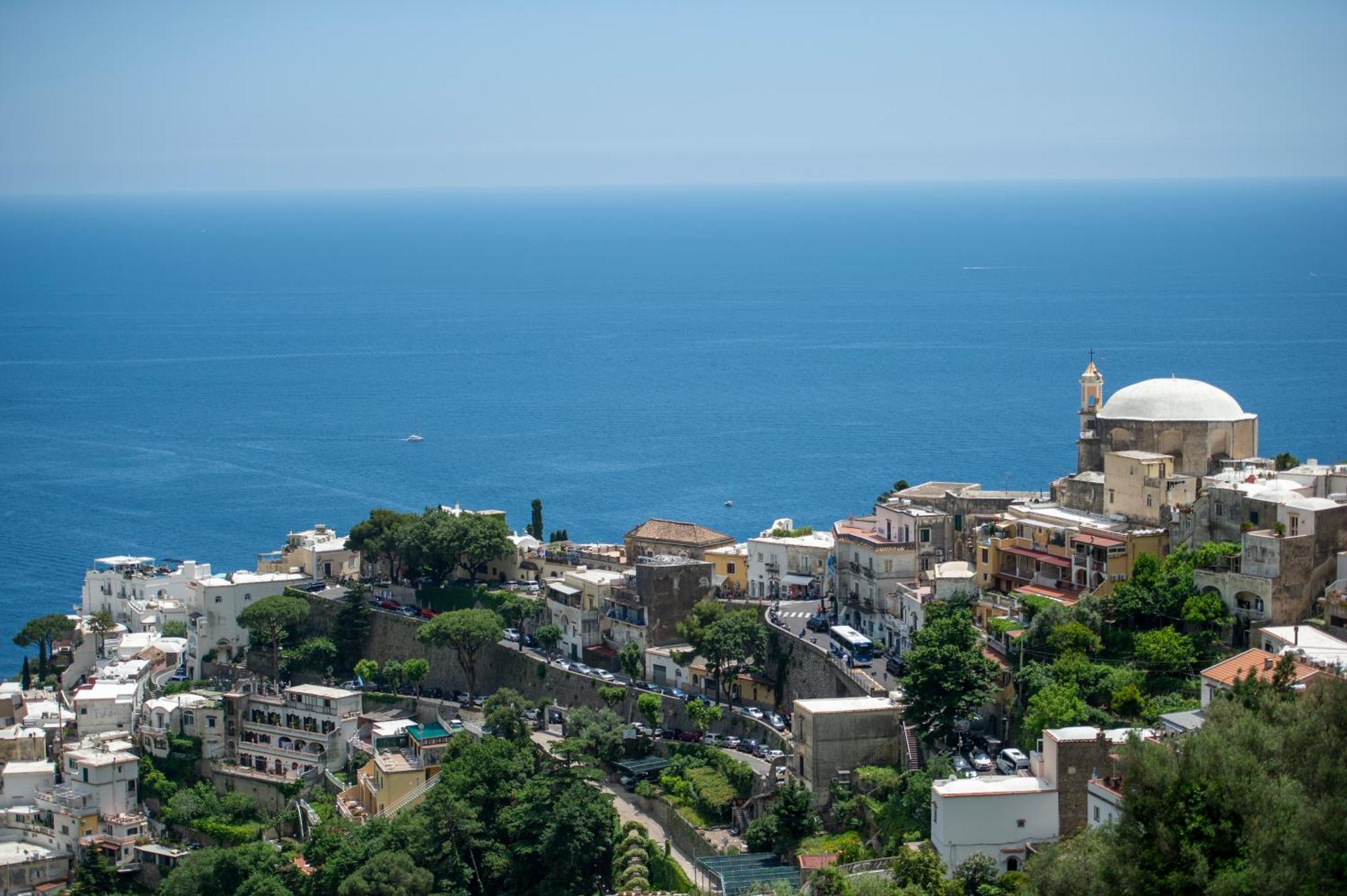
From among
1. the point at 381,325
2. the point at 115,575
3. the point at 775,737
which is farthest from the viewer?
the point at 381,325

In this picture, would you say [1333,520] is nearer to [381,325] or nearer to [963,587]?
[963,587]

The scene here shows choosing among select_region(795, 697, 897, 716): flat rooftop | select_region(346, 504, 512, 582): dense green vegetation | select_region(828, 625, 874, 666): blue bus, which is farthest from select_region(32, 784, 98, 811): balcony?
select_region(828, 625, 874, 666): blue bus

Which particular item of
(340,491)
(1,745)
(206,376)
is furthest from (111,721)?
(206,376)

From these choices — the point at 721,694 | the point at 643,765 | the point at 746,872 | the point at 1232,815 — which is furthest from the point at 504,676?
the point at 1232,815

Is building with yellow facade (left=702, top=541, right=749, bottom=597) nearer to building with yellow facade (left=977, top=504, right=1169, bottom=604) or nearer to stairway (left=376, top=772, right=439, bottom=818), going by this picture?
building with yellow facade (left=977, top=504, right=1169, bottom=604)

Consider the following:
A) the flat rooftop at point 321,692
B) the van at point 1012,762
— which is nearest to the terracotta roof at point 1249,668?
the van at point 1012,762

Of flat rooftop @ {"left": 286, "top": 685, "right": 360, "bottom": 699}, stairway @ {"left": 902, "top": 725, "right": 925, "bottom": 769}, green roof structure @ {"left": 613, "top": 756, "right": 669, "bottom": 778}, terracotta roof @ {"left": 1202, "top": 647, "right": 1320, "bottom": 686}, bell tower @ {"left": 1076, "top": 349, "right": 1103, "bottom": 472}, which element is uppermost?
bell tower @ {"left": 1076, "top": 349, "right": 1103, "bottom": 472}
